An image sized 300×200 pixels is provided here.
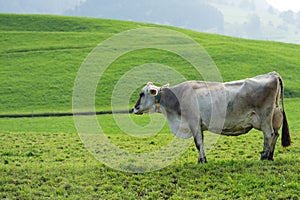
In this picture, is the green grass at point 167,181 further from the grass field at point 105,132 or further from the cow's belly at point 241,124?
the cow's belly at point 241,124

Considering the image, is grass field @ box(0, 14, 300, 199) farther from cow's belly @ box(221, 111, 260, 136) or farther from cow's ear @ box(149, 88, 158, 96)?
cow's ear @ box(149, 88, 158, 96)

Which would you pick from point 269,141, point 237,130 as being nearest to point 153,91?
point 237,130

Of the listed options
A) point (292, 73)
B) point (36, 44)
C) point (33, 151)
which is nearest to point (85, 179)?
point (33, 151)

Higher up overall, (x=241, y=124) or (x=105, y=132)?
(x=241, y=124)

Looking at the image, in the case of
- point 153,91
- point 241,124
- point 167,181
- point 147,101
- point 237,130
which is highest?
point 153,91

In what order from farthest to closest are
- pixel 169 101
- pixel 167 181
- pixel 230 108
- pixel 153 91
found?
1. pixel 169 101
2. pixel 153 91
3. pixel 230 108
4. pixel 167 181

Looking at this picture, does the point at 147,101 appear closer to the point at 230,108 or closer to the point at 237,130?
the point at 230,108

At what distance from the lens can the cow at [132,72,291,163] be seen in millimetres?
13195

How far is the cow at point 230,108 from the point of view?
13195 millimetres

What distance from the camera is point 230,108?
13.5m

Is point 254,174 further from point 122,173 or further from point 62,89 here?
point 62,89

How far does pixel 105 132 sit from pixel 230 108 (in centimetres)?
1624

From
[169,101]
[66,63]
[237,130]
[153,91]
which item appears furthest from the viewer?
[66,63]

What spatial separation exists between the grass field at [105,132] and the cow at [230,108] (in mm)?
1062
